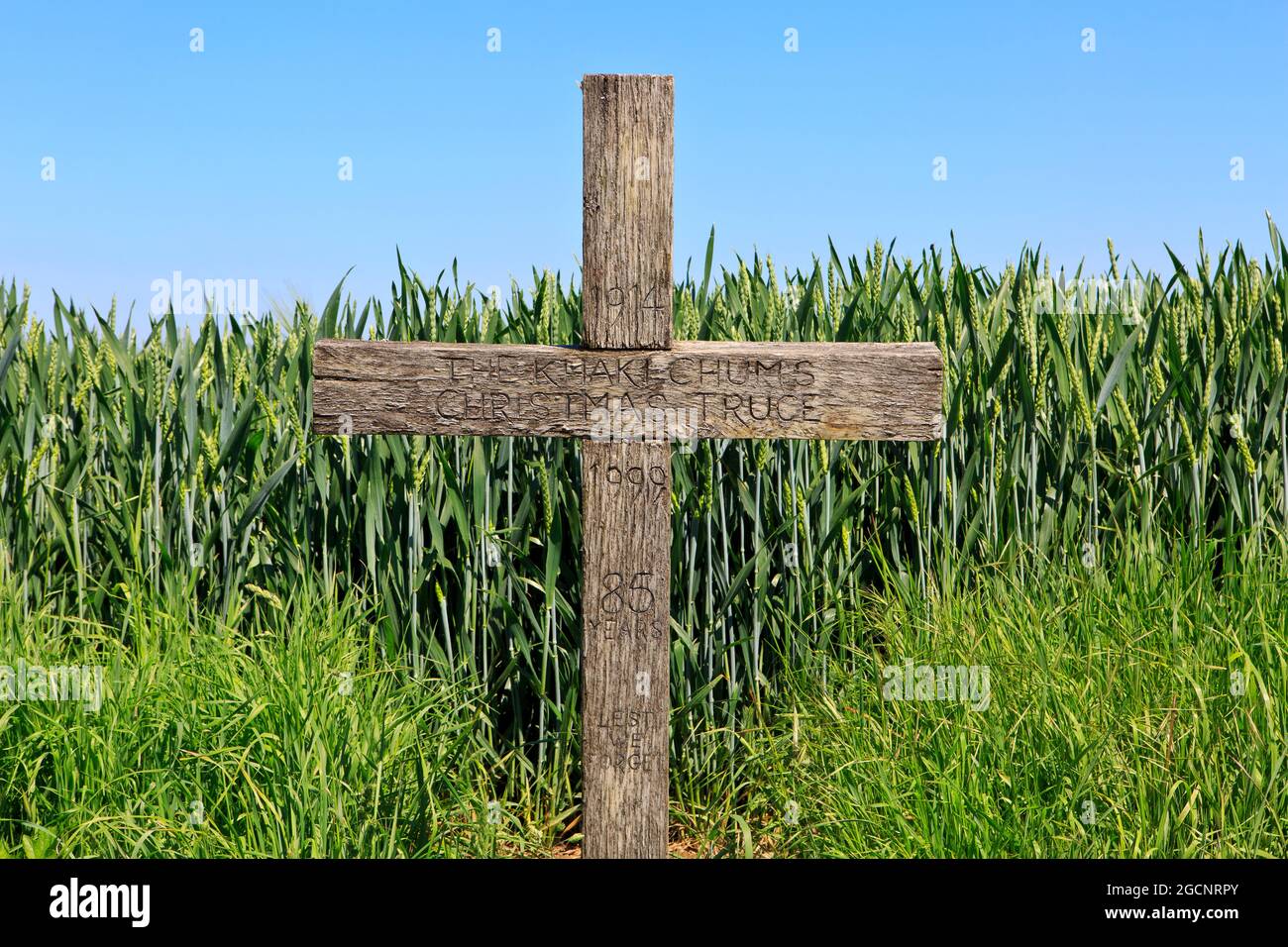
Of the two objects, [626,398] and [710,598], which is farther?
[710,598]

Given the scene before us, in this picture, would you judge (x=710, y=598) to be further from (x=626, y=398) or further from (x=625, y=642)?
(x=626, y=398)

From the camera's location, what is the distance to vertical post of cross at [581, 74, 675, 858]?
226 cm

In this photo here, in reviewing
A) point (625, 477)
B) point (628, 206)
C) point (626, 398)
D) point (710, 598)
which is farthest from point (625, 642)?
point (628, 206)

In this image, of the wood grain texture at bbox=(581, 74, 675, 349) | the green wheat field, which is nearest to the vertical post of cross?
the wood grain texture at bbox=(581, 74, 675, 349)

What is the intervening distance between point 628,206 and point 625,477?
0.59m

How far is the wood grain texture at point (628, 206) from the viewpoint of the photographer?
2.25 m

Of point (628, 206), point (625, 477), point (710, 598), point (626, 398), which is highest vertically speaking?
point (628, 206)

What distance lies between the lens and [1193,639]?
8.95 feet

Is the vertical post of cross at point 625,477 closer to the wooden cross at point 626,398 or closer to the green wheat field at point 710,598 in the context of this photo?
the wooden cross at point 626,398

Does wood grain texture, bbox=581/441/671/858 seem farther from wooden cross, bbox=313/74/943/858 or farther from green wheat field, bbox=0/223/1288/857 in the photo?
Result: green wheat field, bbox=0/223/1288/857

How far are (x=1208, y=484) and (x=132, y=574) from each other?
11.3ft

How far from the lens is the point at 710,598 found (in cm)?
296

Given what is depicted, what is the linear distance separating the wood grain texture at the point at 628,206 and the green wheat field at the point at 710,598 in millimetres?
766

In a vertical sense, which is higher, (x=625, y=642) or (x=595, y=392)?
(x=595, y=392)
